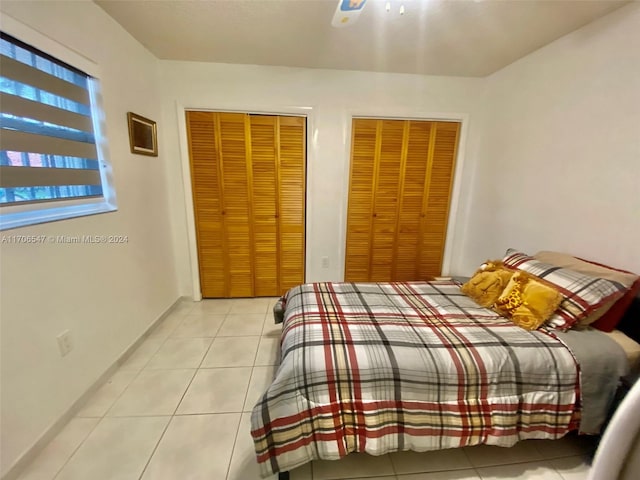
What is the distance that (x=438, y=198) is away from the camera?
307 centimetres

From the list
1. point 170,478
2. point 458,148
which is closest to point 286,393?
point 170,478

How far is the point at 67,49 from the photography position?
1.54 metres

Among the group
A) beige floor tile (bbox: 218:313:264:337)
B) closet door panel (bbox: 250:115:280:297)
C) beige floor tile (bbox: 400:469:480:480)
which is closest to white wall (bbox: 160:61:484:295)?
closet door panel (bbox: 250:115:280:297)

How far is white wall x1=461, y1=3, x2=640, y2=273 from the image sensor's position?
1.62 m

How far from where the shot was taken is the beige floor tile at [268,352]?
80.4 inches

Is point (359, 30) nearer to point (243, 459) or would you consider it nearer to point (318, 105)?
point (318, 105)

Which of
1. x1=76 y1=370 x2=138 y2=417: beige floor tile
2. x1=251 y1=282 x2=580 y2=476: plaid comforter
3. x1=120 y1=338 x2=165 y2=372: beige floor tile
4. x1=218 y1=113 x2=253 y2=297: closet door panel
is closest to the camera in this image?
x1=251 y1=282 x2=580 y2=476: plaid comforter

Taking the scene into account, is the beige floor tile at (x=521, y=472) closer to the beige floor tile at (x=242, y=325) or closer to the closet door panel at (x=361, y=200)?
the beige floor tile at (x=242, y=325)

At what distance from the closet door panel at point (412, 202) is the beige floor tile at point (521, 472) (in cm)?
200

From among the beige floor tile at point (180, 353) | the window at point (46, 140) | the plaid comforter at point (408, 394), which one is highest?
the window at point (46, 140)

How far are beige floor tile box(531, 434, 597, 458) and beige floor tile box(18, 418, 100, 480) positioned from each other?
233 cm

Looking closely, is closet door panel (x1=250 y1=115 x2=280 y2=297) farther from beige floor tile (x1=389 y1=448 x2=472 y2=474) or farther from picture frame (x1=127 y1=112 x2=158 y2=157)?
beige floor tile (x1=389 y1=448 x2=472 y2=474)

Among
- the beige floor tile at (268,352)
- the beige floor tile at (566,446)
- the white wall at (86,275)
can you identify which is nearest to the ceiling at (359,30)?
the white wall at (86,275)

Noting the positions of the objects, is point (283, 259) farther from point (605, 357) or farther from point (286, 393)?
point (605, 357)
